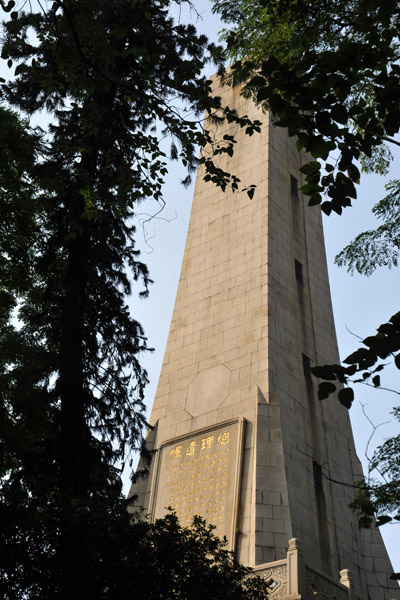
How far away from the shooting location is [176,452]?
19578mm

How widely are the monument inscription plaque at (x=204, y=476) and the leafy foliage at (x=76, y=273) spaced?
19.5 feet

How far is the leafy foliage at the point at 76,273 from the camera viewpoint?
865 centimetres

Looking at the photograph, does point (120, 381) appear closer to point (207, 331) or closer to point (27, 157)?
point (27, 157)

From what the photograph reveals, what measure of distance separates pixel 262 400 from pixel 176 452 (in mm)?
2681

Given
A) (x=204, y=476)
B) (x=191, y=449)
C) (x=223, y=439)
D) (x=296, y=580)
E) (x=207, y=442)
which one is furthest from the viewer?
(x=191, y=449)

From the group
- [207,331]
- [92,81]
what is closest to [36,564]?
[92,81]

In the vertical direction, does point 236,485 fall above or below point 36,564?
above

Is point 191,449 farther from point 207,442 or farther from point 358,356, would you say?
point 358,356

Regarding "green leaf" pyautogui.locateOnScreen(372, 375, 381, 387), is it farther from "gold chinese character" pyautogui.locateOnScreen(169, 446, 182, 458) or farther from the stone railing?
"gold chinese character" pyautogui.locateOnScreen(169, 446, 182, 458)

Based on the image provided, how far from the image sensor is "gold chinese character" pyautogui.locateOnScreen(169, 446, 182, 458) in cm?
1948

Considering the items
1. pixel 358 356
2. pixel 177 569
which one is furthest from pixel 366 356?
pixel 177 569

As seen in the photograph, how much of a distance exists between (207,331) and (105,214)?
10006 mm

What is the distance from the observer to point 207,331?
22.0 metres

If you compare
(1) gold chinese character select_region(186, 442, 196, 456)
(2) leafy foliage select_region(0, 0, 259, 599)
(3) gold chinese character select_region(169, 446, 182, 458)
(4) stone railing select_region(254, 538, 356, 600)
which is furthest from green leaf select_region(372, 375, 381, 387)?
(3) gold chinese character select_region(169, 446, 182, 458)
